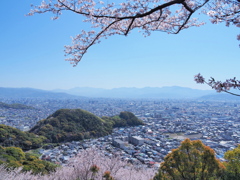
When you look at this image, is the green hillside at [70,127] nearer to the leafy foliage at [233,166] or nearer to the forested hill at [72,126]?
the forested hill at [72,126]

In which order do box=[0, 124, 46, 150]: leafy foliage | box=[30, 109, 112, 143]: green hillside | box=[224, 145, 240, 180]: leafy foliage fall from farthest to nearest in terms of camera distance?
box=[30, 109, 112, 143]: green hillside → box=[0, 124, 46, 150]: leafy foliage → box=[224, 145, 240, 180]: leafy foliage

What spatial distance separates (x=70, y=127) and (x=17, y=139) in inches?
248

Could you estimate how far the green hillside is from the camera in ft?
58.5

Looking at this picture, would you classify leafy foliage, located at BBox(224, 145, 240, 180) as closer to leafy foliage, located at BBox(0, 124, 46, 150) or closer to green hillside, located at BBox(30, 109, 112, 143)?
leafy foliage, located at BBox(0, 124, 46, 150)

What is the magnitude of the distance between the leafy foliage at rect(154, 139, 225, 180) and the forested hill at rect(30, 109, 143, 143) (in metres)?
15.3

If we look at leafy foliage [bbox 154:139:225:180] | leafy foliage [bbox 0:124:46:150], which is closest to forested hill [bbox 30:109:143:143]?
leafy foliage [bbox 0:124:46:150]

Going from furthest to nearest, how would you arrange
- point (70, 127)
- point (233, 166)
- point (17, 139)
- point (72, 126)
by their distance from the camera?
point (72, 126) → point (70, 127) → point (17, 139) → point (233, 166)

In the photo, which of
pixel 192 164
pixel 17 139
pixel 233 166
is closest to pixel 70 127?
pixel 17 139

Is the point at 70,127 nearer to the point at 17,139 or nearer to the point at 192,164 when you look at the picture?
the point at 17,139

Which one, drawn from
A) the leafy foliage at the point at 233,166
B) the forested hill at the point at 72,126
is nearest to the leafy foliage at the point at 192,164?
the leafy foliage at the point at 233,166

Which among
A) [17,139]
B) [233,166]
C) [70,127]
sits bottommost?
[70,127]

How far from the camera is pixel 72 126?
20.3 metres

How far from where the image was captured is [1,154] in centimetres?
755

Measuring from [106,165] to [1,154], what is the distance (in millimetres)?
5104
